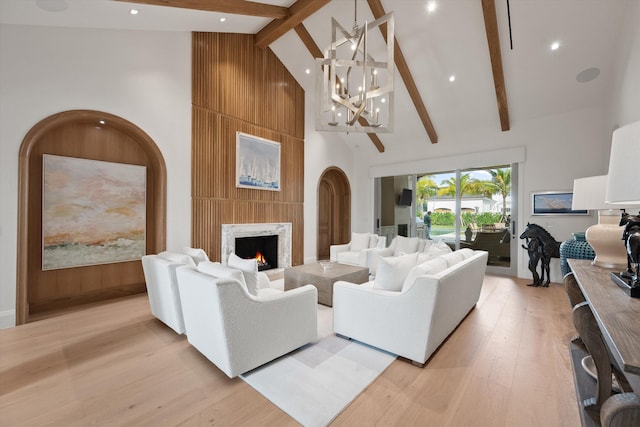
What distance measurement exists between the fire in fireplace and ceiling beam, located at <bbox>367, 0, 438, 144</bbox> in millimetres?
4211

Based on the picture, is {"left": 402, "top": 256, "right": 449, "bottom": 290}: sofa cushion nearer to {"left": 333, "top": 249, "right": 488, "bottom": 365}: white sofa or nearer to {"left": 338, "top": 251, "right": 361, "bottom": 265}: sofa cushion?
{"left": 333, "top": 249, "right": 488, "bottom": 365}: white sofa

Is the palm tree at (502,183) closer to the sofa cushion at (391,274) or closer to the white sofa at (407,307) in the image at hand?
the white sofa at (407,307)

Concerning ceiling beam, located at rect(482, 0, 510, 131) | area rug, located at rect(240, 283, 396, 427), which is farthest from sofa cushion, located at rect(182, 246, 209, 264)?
ceiling beam, located at rect(482, 0, 510, 131)

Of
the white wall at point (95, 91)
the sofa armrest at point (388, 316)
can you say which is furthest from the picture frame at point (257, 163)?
the sofa armrest at point (388, 316)

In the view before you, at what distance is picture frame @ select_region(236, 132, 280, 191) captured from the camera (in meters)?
5.52

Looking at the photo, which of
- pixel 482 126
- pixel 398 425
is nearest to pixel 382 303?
pixel 398 425

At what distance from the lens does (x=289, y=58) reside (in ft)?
20.5

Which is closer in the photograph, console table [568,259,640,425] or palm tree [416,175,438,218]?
console table [568,259,640,425]

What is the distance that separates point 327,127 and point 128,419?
3136 mm

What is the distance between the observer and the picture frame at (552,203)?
17.1 feet

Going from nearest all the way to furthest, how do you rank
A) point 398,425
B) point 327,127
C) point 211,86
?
1. point 398,425
2. point 327,127
3. point 211,86

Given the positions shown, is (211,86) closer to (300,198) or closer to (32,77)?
(32,77)

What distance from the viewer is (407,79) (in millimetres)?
5465

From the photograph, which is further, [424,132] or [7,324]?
[424,132]
